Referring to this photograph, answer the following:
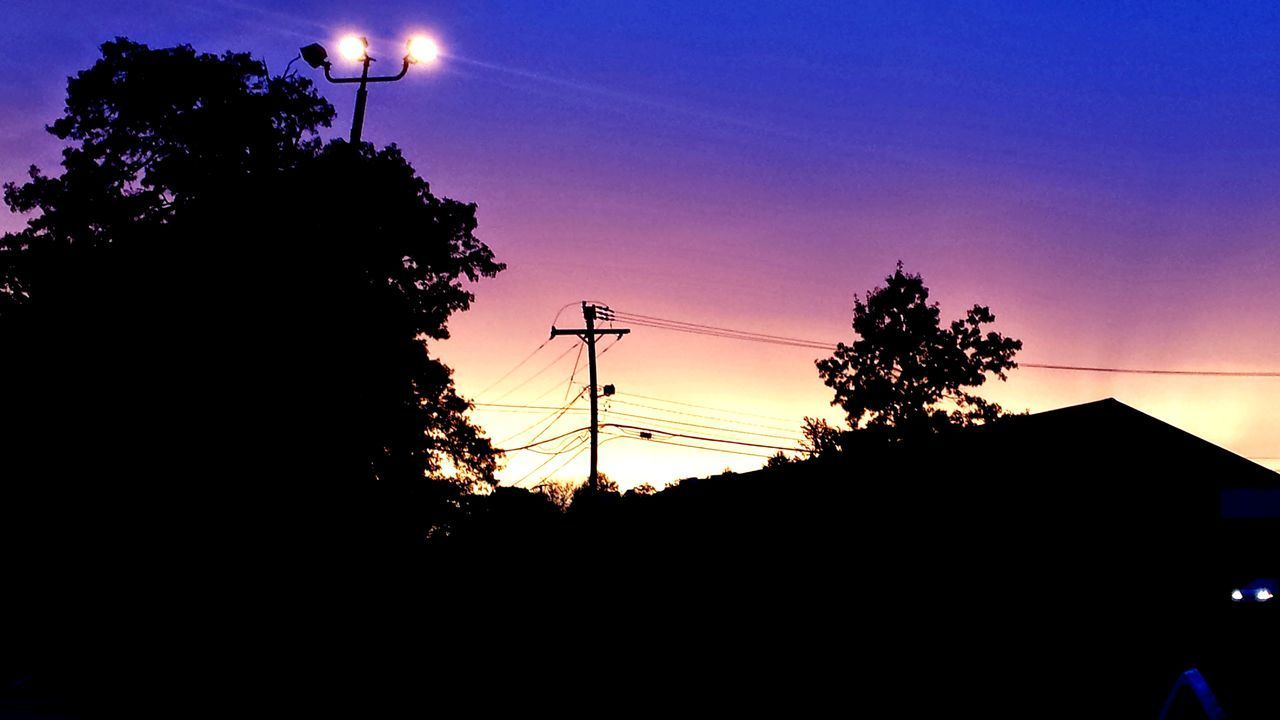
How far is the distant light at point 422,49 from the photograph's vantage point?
1548 cm

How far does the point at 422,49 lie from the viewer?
1561 centimetres

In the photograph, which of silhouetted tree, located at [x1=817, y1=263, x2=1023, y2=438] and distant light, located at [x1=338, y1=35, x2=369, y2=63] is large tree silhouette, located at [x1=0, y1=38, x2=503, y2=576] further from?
silhouetted tree, located at [x1=817, y1=263, x2=1023, y2=438]

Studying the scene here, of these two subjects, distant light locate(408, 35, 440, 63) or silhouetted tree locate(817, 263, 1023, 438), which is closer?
distant light locate(408, 35, 440, 63)

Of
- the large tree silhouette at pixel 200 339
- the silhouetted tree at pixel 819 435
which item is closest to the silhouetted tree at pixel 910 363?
the silhouetted tree at pixel 819 435

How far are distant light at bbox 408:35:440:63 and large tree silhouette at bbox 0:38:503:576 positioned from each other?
2032mm

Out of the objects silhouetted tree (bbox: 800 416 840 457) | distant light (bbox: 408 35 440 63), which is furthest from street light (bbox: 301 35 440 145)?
silhouetted tree (bbox: 800 416 840 457)

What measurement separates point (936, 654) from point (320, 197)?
1642 cm

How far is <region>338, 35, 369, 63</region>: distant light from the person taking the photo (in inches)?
624

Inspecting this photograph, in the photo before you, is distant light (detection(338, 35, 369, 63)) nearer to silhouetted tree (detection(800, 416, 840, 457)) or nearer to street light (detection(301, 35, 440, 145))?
street light (detection(301, 35, 440, 145))

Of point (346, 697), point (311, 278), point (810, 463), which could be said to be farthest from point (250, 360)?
point (810, 463)

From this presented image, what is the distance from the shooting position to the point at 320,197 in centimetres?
2067

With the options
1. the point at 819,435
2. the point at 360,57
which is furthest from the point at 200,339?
the point at 819,435

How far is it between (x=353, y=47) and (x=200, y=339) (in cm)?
712

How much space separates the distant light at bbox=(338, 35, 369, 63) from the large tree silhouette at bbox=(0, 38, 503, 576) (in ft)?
5.61
